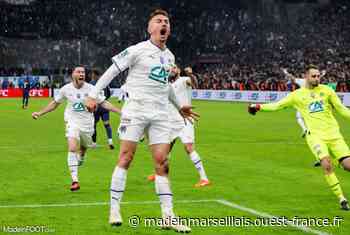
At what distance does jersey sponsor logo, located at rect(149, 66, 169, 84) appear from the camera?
29.7 ft

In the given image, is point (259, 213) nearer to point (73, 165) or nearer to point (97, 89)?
point (97, 89)

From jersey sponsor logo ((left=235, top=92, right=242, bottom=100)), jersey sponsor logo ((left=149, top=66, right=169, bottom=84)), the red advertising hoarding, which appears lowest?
jersey sponsor logo ((left=149, top=66, right=169, bottom=84))

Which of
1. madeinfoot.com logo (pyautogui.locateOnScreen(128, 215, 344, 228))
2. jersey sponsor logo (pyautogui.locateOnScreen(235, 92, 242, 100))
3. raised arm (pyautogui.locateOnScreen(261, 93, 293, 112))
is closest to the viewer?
madeinfoot.com logo (pyautogui.locateOnScreen(128, 215, 344, 228))

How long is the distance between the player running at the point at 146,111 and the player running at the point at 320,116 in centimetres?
261

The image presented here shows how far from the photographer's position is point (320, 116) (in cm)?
1139

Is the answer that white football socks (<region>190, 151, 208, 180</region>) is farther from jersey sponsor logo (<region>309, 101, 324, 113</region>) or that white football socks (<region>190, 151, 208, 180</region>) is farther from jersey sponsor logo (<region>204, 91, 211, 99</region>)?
jersey sponsor logo (<region>204, 91, 211, 99</region>)

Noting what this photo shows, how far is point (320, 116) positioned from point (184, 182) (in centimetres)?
375

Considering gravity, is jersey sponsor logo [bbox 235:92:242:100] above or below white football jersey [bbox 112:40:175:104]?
above

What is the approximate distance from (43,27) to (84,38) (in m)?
4.93

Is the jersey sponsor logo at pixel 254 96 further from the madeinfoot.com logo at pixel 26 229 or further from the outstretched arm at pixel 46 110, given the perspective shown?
the madeinfoot.com logo at pixel 26 229

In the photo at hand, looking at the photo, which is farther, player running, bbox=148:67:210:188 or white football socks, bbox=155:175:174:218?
player running, bbox=148:67:210:188

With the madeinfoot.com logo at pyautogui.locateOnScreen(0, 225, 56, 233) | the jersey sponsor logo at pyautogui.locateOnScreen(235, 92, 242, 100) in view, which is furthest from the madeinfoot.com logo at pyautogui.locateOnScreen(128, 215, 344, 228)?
the jersey sponsor logo at pyautogui.locateOnScreen(235, 92, 242, 100)

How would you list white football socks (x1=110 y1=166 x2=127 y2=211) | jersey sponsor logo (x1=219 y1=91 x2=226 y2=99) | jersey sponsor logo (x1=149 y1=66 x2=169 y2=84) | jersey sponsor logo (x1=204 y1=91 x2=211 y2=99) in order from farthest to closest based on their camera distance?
1. jersey sponsor logo (x1=204 y1=91 x2=211 y2=99)
2. jersey sponsor logo (x1=219 y1=91 x2=226 y2=99)
3. jersey sponsor logo (x1=149 y1=66 x2=169 y2=84)
4. white football socks (x1=110 y1=166 x2=127 y2=211)

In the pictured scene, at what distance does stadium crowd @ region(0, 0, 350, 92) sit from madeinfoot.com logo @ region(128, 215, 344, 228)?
2156 inches
